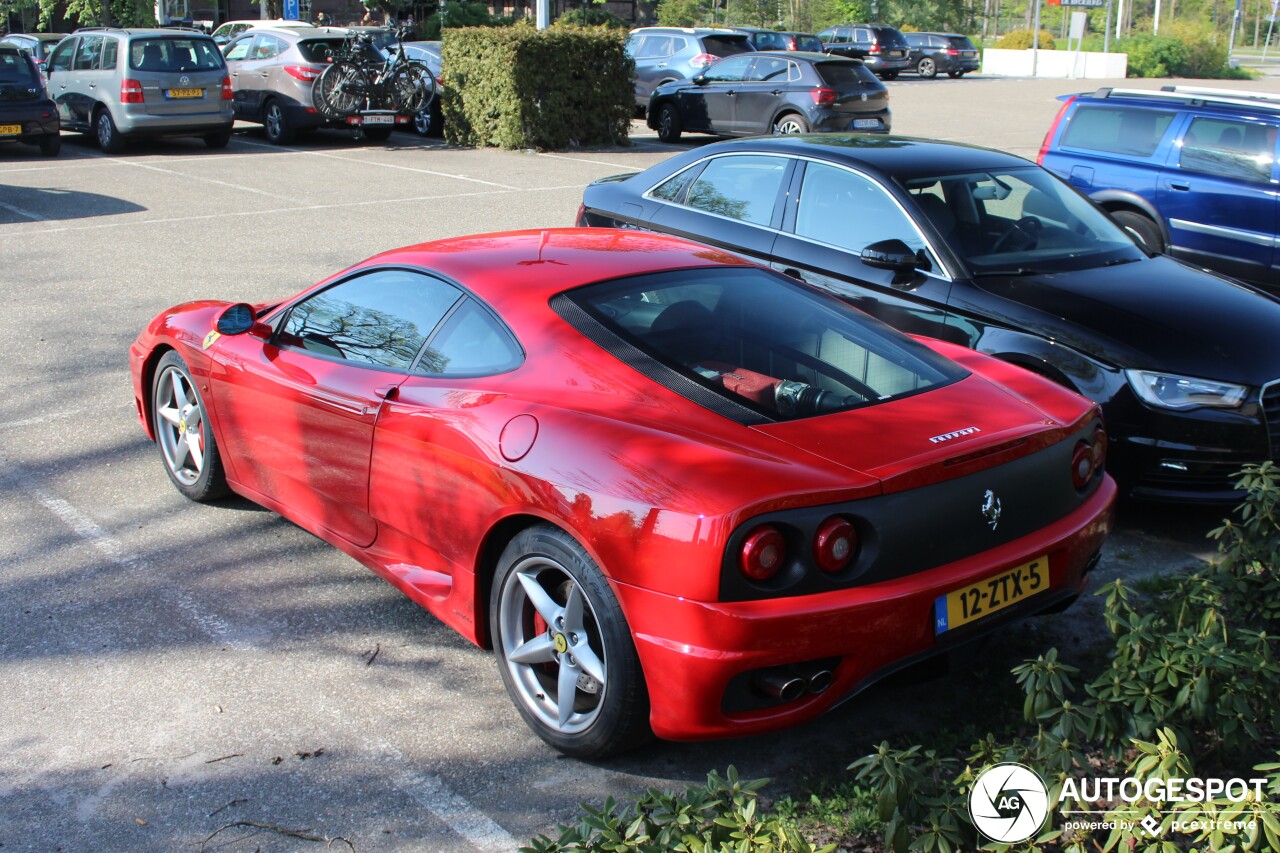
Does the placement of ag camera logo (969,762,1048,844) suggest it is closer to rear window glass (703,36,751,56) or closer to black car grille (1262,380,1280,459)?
black car grille (1262,380,1280,459)

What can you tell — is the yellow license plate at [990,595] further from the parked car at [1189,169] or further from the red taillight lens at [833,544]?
the parked car at [1189,169]

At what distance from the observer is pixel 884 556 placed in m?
3.22

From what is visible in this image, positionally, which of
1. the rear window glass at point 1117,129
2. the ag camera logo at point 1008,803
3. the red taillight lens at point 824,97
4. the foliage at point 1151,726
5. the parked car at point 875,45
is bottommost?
the ag camera logo at point 1008,803

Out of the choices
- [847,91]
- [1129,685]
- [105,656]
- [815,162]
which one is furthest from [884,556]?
[847,91]

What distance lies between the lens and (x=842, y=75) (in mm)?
19062

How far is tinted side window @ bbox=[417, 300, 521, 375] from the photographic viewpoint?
12.7 ft

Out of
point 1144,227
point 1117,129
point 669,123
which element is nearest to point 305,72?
point 669,123

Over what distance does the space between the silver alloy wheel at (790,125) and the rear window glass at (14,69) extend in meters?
10.7

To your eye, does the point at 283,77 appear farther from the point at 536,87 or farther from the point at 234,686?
the point at 234,686

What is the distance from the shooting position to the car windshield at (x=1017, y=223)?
603 centimetres

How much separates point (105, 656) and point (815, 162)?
431 cm

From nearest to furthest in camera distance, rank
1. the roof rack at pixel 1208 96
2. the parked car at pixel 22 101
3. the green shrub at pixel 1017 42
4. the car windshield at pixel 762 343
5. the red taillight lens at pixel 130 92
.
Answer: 1. the car windshield at pixel 762 343
2. the roof rack at pixel 1208 96
3. the parked car at pixel 22 101
4. the red taillight lens at pixel 130 92
5. the green shrub at pixel 1017 42

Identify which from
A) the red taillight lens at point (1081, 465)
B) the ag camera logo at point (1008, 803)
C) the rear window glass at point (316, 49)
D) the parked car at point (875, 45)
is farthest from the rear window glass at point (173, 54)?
the parked car at point (875, 45)

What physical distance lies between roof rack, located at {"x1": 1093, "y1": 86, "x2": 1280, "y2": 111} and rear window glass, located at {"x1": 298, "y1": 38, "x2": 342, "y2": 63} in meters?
12.9
